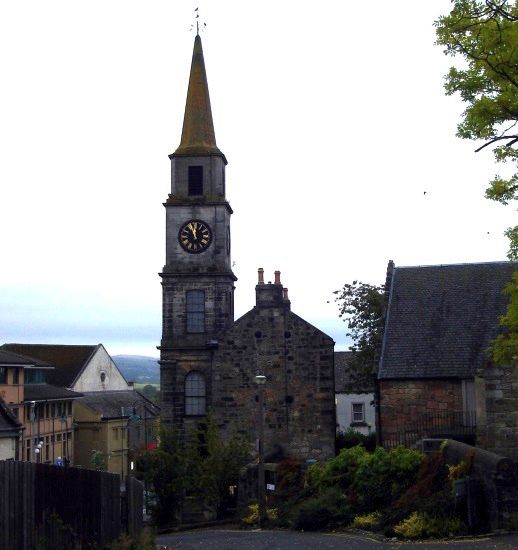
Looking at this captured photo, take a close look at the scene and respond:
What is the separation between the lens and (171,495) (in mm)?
38156

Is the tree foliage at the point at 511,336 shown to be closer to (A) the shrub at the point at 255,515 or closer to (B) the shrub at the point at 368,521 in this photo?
(B) the shrub at the point at 368,521

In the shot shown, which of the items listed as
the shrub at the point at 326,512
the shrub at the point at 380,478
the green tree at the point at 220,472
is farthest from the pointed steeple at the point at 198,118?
the shrub at the point at 326,512

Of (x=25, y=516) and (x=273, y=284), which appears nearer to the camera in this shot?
(x=25, y=516)

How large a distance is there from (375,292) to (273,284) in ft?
18.9

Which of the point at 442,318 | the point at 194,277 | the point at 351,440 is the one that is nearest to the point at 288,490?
the point at 442,318

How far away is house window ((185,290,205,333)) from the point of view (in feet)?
148

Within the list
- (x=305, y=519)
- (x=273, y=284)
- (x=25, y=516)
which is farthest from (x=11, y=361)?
(x=25, y=516)

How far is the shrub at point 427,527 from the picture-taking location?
2162 cm

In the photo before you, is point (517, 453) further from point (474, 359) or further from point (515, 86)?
point (515, 86)

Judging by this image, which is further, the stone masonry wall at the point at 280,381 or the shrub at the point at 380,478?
the stone masonry wall at the point at 280,381

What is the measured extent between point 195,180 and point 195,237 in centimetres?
289

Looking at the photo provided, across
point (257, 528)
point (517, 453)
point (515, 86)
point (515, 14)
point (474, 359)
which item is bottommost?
point (257, 528)

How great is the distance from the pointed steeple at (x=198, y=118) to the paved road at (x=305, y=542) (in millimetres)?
22201

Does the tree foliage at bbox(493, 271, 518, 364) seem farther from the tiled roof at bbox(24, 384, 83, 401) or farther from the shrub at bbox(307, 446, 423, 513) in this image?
the tiled roof at bbox(24, 384, 83, 401)
